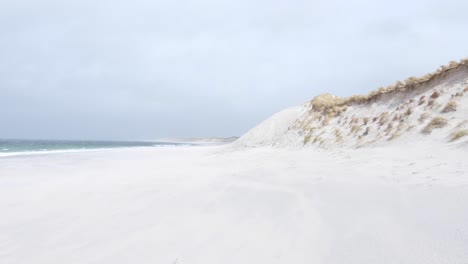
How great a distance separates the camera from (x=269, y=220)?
3.10 metres

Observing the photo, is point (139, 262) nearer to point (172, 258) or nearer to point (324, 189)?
point (172, 258)

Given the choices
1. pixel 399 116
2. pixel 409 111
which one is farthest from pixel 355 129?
pixel 409 111

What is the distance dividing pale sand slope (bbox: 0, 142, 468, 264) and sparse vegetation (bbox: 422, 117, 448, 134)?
5.77 feet

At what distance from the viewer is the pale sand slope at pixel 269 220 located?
2209 mm

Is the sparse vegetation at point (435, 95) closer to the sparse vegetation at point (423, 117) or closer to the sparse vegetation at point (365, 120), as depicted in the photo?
the sparse vegetation at point (423, 117)

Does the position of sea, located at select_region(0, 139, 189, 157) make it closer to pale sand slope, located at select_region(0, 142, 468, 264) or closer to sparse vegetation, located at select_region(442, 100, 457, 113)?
pale sand slope, located at select_region(0, 142, 468, 264)

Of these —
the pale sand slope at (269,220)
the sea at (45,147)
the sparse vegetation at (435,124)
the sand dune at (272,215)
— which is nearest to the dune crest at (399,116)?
the sparse vegetation at (435,124)

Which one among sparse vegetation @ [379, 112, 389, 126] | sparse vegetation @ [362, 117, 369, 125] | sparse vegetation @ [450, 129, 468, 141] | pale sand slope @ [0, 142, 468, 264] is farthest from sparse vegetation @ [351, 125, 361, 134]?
pale sand slope @ [0, 142, 468, 264]

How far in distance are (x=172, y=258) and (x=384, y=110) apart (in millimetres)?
10437

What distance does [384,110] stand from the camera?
1066 centimetres

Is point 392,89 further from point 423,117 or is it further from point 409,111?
point 423,117

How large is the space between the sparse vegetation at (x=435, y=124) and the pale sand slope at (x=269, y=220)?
5.77ft

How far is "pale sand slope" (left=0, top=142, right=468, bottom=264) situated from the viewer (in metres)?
2.21

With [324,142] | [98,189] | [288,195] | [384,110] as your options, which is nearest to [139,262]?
[288,195]
